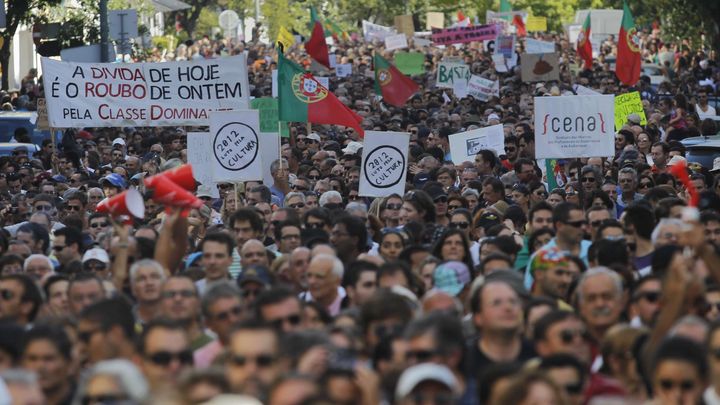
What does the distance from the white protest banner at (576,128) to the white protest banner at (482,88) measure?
1266cm

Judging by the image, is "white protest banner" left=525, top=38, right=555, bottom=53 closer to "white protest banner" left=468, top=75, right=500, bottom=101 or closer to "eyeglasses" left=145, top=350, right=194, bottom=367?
"white protest banner" left=468, top=75, right=500, bottom=101

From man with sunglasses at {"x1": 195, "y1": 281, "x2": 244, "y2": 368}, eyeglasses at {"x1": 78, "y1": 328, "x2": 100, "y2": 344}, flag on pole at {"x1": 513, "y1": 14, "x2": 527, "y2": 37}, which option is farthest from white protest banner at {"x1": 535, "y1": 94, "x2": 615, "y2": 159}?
flag on pole at {"x1": 513, "y1": 14, "x2": 527, "y2": 37}

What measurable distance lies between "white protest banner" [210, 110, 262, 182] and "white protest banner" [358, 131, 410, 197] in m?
0.92

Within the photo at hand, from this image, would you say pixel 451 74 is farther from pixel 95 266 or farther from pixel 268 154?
pixel 95 266

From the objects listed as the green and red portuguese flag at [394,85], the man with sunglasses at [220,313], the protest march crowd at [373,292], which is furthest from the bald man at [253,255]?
the green and red portuguese flag at [394,85]

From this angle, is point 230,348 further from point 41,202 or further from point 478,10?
point 478,10

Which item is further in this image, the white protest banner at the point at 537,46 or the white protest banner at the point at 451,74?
the white protest banner at the point at 537,46

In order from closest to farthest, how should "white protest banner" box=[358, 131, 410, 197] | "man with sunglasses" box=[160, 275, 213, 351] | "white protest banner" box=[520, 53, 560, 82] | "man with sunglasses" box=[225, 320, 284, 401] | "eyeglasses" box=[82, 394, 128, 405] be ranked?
"eyeglasses" box=[82, 394, 128, 405]
"man with sunglasses" box=[225, 320, 284, 401]
"man with sunglasses" box=[160, 275, 213, 351]
"white protest banner" box=[358, 131, 410, 197]
"white protest banner" box=[520, 53, 560, 82]

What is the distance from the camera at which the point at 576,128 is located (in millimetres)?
16469

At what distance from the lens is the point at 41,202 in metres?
15.6

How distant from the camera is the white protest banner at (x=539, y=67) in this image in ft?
106

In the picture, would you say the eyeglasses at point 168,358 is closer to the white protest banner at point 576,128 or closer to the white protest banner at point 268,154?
the white protest banner at point 576,128

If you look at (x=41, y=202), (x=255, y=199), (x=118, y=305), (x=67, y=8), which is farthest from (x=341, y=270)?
(x=67, y=8)

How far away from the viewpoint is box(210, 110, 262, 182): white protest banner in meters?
15.9
